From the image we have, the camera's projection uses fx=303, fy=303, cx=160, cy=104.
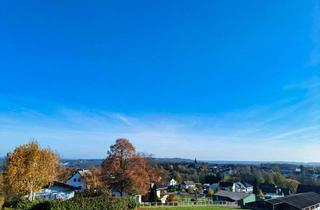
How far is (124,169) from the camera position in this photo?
124 feet

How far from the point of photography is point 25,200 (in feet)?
96.6

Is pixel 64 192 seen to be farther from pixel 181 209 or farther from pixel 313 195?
pixel 313 195

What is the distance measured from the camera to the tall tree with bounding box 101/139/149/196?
37.4 metres

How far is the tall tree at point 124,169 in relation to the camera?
37.4 meters

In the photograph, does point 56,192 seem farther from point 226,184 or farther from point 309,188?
point 226,184

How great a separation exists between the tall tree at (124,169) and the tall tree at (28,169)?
7125 mm

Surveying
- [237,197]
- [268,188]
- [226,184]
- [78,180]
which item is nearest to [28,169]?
[78,180]

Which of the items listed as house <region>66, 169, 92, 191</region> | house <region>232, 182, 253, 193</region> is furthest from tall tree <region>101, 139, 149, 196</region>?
house <region>232, 182, 253, 193</region>

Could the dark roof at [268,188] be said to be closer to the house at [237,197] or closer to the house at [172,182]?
the house at [172,182]

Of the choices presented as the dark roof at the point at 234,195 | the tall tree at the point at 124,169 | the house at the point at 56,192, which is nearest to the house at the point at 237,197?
the dark roof at the point at 234,195

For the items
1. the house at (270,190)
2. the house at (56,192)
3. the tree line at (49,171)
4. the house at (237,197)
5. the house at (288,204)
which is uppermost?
the tree line at (49,171)

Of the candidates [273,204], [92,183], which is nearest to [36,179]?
[92,183]

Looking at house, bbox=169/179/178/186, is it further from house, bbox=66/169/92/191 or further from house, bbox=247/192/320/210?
house, bbox=66/169/92/191

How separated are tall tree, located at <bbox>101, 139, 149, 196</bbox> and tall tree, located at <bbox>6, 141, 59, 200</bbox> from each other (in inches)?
281
